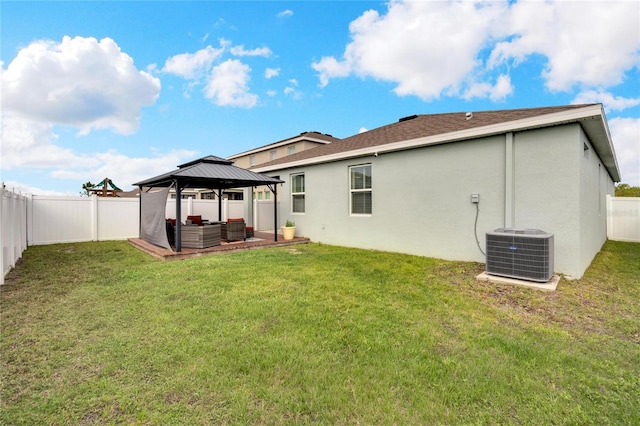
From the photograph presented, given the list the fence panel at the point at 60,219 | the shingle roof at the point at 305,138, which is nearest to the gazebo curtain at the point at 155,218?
the fence panel at the point at 60,219

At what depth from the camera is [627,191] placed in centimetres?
1928

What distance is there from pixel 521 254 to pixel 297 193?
7636 millimetres

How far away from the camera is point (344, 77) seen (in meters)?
12.4

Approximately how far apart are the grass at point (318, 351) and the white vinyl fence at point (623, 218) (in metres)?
8.41

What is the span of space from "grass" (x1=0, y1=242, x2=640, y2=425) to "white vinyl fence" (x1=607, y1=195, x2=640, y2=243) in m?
8.41

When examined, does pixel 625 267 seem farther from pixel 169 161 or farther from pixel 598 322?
pixel 169 161

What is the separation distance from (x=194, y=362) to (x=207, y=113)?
12110mm

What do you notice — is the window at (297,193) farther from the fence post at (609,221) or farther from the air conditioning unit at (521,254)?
the fence post at (609,221)

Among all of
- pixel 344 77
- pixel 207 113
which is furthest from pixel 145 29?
pixel 344 77

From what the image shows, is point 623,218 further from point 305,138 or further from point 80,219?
point 80,219

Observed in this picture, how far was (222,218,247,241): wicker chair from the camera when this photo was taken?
9.48m

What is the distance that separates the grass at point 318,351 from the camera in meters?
1.93

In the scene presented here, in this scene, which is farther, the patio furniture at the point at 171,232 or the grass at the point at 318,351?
the patio furniture at the point at 171,232

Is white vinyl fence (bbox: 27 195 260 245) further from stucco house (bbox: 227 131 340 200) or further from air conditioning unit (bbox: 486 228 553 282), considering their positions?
air conditioning unit (bbox: 486 228 553 282)
